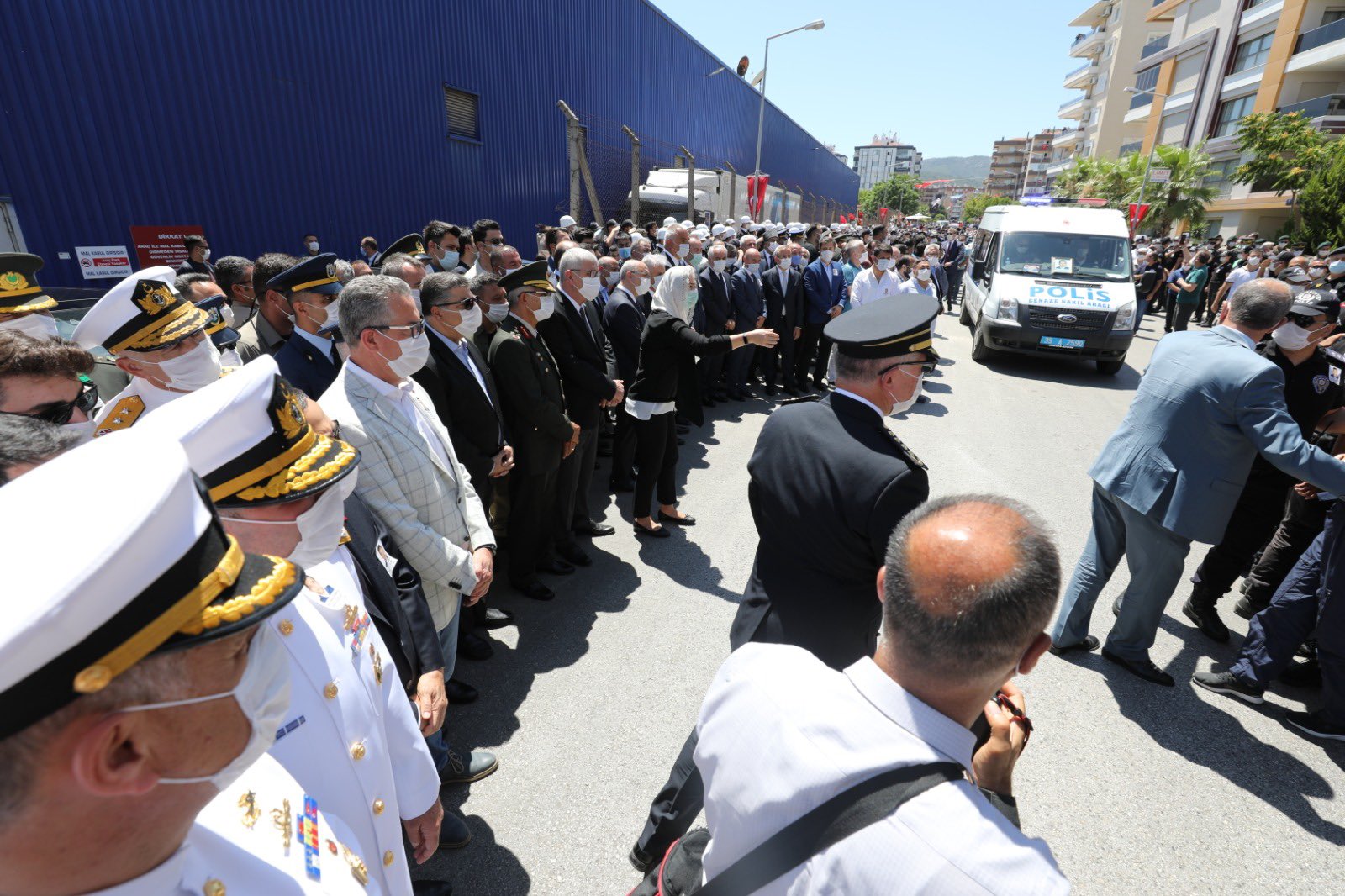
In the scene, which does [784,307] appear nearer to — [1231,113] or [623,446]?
[623,446]

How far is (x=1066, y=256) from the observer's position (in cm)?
1060

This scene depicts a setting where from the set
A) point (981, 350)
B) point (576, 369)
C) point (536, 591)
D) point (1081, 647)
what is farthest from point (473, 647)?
point (981, 350)

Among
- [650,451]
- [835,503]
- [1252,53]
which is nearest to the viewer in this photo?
[835,503]

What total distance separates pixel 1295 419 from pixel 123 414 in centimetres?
577

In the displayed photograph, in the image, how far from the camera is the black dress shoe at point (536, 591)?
13.5 feet

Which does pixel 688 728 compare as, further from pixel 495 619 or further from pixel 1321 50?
pixel 1321 50

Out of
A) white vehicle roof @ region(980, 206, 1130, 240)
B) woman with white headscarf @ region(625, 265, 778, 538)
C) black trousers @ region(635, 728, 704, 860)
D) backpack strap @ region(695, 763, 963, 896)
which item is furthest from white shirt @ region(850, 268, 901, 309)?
backpack strap @ region(695, 763, 963, 896)

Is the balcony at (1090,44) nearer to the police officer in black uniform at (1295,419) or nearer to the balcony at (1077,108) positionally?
the balcony at (1077,108)

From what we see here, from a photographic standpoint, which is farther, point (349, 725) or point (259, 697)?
point (349, 725)

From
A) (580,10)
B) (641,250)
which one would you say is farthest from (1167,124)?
(641,250)

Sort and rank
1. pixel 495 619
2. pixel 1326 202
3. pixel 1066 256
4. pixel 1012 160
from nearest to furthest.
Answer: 1. pixel 495 619
2. pixel 1066 256
3. pixel 1326 202
4. pixel 1012 160

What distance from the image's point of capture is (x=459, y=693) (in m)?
3.18

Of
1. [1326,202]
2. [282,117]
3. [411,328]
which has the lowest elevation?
[411,328]

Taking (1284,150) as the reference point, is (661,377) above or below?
below
